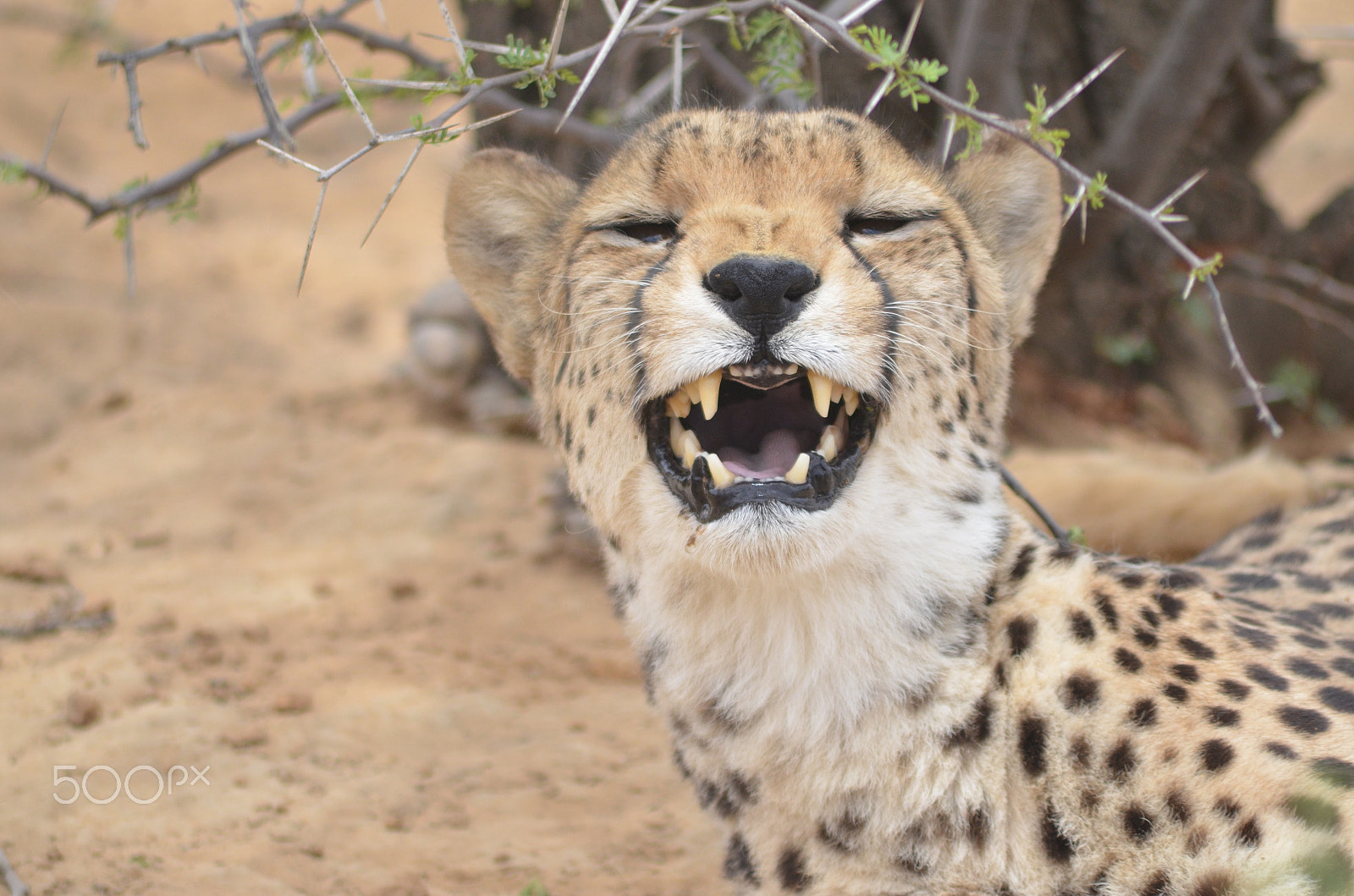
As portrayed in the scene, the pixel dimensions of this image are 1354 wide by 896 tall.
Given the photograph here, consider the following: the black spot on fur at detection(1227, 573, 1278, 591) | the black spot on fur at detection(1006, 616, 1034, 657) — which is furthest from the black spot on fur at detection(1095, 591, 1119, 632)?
the black spot on fur at detection(1227, 573, 1278, 591)

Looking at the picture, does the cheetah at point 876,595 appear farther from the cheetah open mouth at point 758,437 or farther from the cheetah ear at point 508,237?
the cheetah ear at point 508,237

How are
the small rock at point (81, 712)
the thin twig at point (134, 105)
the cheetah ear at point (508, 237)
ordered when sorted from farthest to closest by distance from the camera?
the small rock at point (81, 712) → the cheetah ear at point (508, 237) → the thin twig at point (134, 105)

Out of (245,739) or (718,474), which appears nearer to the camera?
(718,474)

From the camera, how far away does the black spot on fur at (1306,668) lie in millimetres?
1849

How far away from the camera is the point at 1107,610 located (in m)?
1.86

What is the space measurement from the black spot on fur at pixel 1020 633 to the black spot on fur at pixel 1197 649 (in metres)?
0.23

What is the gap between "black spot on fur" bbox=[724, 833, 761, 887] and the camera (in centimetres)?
197

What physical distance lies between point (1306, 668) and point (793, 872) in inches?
34.3

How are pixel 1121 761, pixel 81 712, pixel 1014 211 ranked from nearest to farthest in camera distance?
pixel 1121 761 → pixel 1014 211 → pixel 81 712

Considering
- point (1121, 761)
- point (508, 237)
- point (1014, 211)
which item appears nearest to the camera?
point (1121, 761)

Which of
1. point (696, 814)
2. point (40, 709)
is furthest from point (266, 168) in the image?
point (696, 814)

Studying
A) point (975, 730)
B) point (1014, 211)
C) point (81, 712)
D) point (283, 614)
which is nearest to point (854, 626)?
point (975, 730)

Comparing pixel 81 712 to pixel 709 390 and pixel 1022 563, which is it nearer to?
pixel 709 390

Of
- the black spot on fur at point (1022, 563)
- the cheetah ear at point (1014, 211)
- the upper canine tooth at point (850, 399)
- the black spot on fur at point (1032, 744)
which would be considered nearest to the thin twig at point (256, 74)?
the upper canine tooth at point (850, 399)
